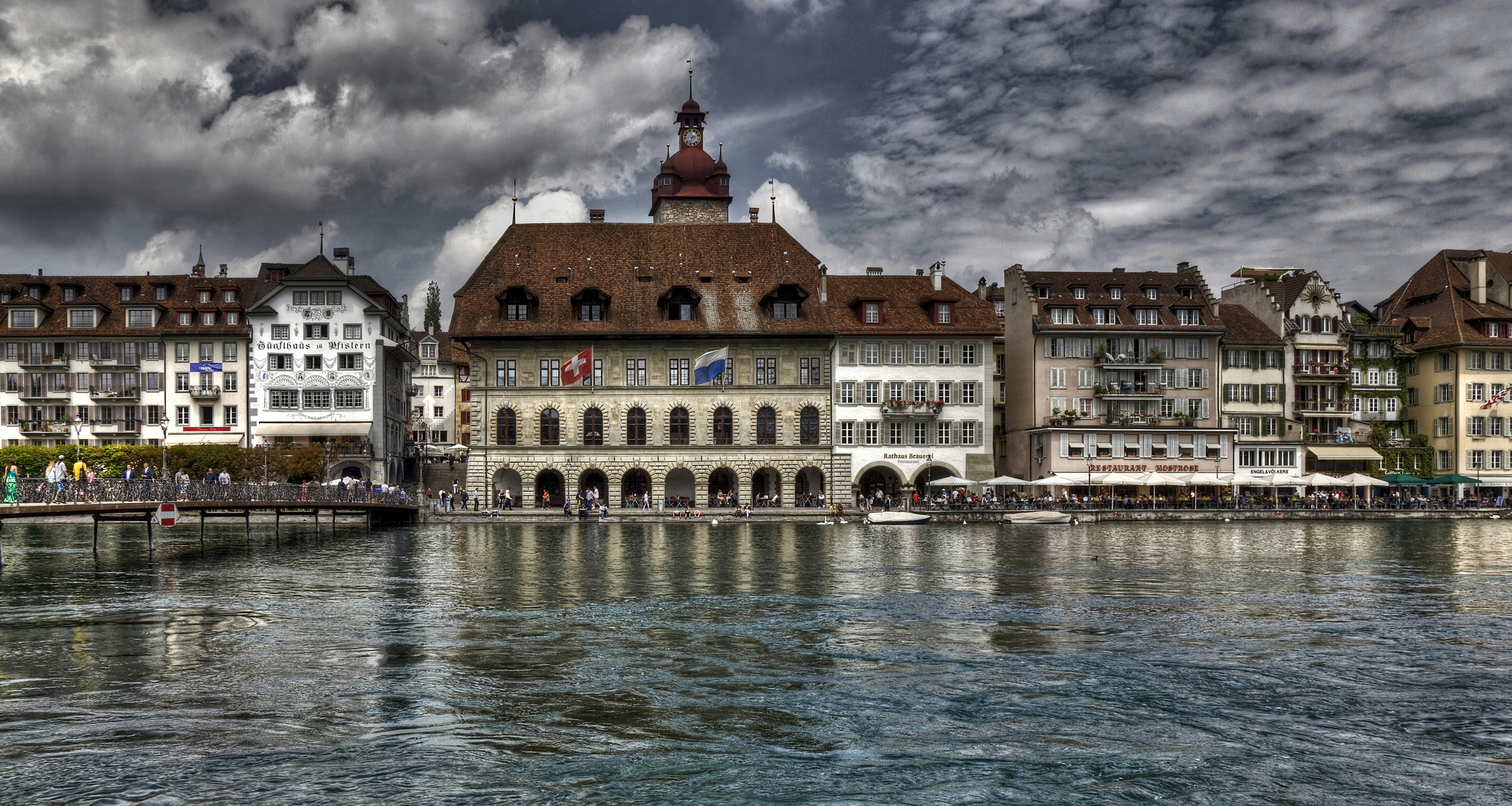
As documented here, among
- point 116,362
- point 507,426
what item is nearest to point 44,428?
point 116,362

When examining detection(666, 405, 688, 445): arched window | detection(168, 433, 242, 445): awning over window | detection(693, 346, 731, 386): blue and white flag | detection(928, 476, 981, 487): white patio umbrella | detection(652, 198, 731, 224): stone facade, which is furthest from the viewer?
detection(652, 198, 731, 224): stone facade

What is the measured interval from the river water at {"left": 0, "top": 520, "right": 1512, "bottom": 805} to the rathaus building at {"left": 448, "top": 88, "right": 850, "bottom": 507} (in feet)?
115

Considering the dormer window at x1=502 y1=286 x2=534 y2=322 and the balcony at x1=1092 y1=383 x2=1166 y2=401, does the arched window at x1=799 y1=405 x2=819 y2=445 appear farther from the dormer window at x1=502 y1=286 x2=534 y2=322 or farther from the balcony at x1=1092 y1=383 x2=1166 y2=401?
the balcony at x1=1092 y1=383 x2=1166 y2=401

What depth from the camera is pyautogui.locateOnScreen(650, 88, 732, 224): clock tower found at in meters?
107

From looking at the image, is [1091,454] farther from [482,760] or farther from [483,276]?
[482,760]

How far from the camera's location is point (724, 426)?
7606 centimetres

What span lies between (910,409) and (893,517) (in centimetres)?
1133

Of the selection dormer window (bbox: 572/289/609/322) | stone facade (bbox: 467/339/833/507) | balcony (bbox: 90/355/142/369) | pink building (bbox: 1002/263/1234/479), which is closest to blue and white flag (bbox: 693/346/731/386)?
stone facade (bbox: 467/339/833/507)

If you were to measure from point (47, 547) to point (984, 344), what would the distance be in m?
52.7

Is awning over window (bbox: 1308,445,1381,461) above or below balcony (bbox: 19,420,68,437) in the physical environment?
below

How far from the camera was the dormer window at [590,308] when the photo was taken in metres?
75.9

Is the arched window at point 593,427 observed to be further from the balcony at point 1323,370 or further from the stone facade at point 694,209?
A: the balcony at point 1323,370

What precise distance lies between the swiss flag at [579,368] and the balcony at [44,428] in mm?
36074

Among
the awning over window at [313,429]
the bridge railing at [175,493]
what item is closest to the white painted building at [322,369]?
the awning over window at [313,429]
